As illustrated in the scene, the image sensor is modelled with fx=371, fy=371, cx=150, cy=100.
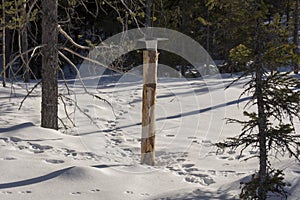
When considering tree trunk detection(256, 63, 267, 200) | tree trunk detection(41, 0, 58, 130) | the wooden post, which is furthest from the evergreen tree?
tree trunk detection(41, 0, 58, 130)

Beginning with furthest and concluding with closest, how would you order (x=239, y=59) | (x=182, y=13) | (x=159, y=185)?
1. (x=182, y=13)
2. (x=159, y=185)
3. (x=239, y=59)

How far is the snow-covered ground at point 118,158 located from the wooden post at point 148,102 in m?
0.34

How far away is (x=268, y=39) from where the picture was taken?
4.45 metres

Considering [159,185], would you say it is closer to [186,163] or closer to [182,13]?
[186,163]

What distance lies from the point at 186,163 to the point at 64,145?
231 centimetres

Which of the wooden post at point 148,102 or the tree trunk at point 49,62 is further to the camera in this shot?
the tree trunk at point 49,62

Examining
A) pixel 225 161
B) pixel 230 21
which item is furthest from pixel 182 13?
pixel 230 21

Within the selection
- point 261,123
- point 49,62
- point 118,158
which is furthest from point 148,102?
point 261,123

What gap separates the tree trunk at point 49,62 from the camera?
730 centimetres

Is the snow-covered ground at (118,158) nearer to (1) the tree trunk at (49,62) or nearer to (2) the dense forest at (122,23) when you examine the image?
(1) the tree trunk at (49,62)

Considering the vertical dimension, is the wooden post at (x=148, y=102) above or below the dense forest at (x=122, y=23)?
below

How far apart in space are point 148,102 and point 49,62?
7.50 ft

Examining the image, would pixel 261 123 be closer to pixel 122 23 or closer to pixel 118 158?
pixel 118 158

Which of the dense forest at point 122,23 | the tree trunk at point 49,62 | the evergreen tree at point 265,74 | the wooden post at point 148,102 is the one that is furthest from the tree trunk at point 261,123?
the tree trunk at point 49,62
